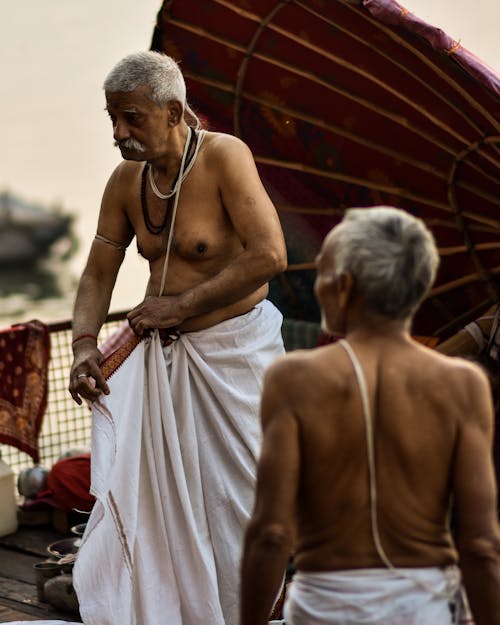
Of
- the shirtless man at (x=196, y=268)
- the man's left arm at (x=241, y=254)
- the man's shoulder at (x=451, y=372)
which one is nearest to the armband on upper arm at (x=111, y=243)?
the shirtless man at (x=196, y=268)

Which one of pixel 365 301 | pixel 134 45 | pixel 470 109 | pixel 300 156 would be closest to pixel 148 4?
pixel 134 45

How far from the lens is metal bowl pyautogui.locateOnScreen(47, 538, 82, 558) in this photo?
4.81 m

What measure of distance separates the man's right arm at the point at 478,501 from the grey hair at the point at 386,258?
0.65 feet

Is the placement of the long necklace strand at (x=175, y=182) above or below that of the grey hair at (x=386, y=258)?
above

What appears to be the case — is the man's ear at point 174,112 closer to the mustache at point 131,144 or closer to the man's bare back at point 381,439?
the mustache at point 131,144

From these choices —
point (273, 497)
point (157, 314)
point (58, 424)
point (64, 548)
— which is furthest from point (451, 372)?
point (58, 424)

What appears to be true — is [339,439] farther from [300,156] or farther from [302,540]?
[300,156]

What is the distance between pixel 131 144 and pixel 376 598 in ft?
6.28

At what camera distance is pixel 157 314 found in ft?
12.7

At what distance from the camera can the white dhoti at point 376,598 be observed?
231 centimetres

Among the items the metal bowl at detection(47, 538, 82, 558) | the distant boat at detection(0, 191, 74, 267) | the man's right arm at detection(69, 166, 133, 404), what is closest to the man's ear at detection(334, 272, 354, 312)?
the man's right arm at detection(69, 166, 133, 404)

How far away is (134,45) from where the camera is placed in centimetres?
1406

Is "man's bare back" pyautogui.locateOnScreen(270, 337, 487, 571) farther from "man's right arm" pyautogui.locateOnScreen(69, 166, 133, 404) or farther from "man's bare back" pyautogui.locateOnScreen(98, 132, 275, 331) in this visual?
"man's right arm" pyautogui.locateOnScreen(69, 166, 133, 404)

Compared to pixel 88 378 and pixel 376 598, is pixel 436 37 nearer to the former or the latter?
pixel 88 378
